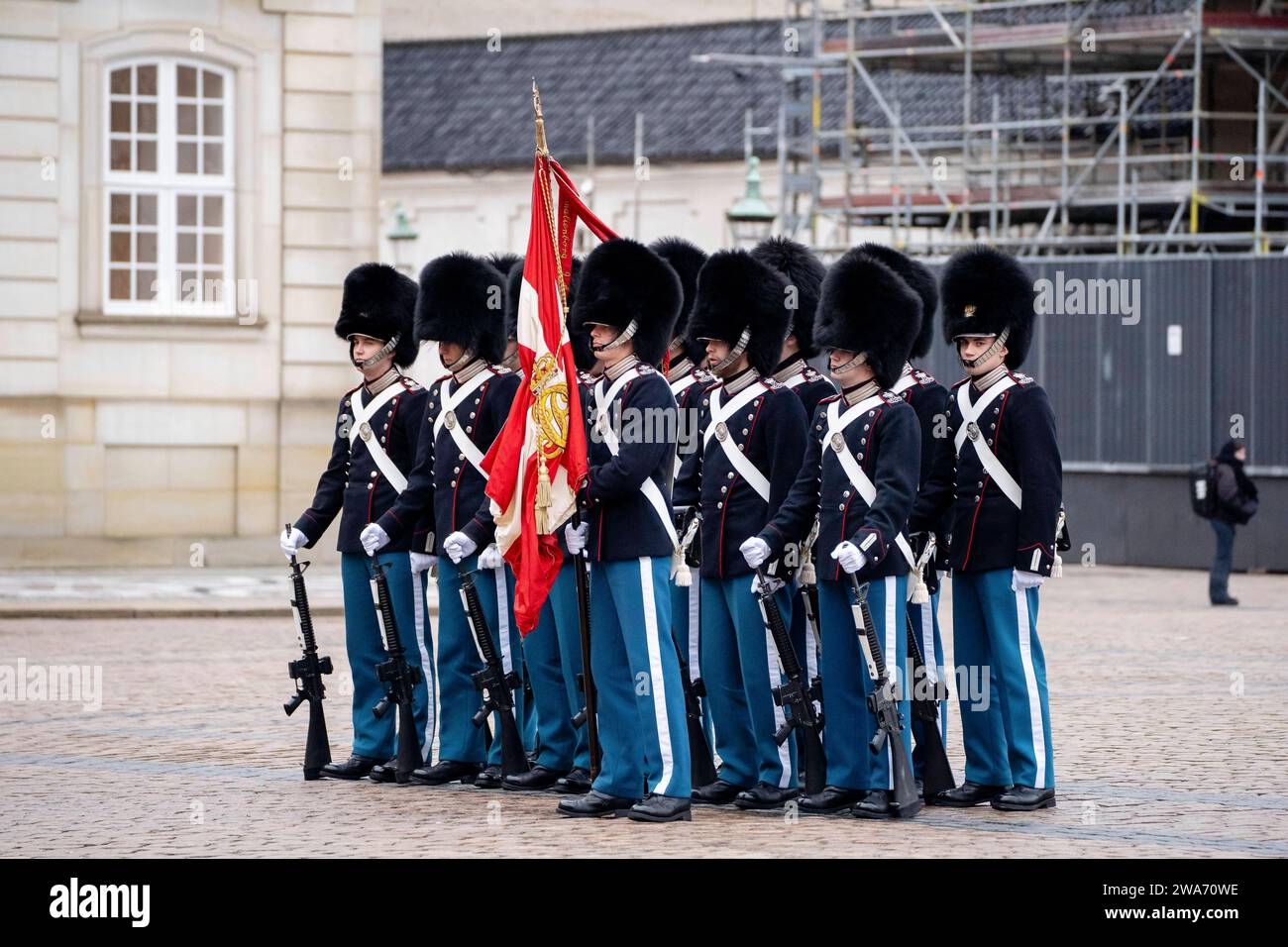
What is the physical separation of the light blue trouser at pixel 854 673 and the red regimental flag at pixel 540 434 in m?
1.02

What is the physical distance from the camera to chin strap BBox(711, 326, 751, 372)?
9.05 meters

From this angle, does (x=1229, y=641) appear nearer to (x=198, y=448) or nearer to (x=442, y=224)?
(x=198, y=448)

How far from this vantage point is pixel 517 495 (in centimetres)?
880

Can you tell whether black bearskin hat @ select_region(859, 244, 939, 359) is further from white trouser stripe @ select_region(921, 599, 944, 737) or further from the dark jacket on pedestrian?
the dark jacket on pedestrian

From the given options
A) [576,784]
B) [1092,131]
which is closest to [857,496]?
[576,784]

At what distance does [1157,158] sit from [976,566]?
51.1 feet

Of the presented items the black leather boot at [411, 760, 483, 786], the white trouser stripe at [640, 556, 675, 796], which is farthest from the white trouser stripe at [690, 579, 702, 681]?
the black leather boot at [411, 760, 483, 786]

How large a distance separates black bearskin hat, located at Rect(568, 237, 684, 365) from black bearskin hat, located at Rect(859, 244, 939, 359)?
0.95 metres

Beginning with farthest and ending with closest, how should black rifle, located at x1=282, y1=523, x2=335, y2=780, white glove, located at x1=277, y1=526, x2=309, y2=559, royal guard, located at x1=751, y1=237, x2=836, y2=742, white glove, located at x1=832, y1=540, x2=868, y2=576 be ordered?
white glove, located at x1=277, y1=526, x2=309, y2=559, black rifle, located at x1=282, y1=523, x2=335, y2=780, royal guard, located at x1=751, y1=237, x2=836, y2=742, white glove, located at x1=832, y1=540, x2=868, y2=576

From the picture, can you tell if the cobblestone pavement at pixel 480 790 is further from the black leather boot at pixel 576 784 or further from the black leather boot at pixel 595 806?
the black leather boot at pixel 576 784

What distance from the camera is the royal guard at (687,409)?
9281 millimetres

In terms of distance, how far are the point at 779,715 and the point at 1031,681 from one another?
3.09ft
